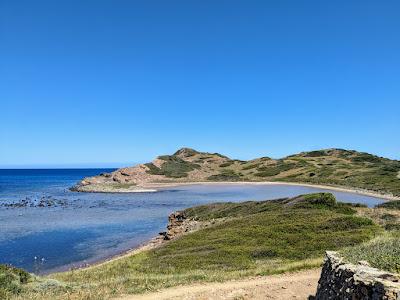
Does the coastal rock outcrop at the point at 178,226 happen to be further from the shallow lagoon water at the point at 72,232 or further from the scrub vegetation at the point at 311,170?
the scrub vegetation at the point at 311,170

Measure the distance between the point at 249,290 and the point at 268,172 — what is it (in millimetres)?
151143

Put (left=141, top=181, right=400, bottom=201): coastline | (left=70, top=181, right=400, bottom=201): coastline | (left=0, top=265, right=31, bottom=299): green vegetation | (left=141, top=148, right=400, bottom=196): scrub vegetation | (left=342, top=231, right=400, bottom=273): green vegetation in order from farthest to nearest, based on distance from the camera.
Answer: (left=141, top=148, right=400, bottom=196): scrub vegetation
(left=70, top=181, right=400, bottom=201): coastline
(left=141, top=181, right=400, bottom=201): coastline
(left=0, top=265, right=31, bottom=299): green vegetation
(left=342, top=231, right=400, bottom=273): green vegetation

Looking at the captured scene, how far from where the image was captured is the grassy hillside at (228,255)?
20.1m

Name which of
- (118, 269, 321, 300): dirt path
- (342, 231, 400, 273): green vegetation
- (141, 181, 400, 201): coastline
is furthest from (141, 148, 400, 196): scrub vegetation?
(342, 231, 400, 273): green vegetation

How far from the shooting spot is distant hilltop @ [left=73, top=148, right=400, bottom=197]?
4934 inches

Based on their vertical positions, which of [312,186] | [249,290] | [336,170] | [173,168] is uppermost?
[336,170]

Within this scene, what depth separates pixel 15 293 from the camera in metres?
18.6

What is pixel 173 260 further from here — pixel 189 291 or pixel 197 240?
pixel 189 291

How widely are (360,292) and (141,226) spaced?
5167cm

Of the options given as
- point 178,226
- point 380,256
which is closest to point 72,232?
point 178,226

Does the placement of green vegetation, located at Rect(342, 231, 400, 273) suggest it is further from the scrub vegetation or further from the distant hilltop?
the distant hilltop

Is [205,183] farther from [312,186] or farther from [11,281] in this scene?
[11,281]

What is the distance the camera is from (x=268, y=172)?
166750mm

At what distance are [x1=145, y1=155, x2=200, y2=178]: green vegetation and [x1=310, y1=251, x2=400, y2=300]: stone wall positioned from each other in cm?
16117
